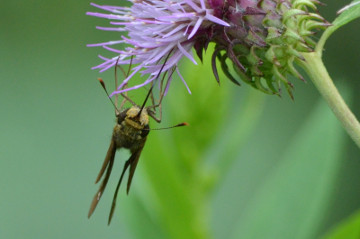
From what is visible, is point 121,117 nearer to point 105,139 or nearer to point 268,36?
point 268,36

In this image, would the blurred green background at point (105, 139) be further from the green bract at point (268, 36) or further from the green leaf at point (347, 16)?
the green leaf at point (347, 16)

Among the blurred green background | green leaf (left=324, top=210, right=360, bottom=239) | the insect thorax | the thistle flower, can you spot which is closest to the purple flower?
the thistle flower

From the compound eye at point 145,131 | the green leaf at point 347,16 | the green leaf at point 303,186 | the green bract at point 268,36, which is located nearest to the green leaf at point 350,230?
the green leaf at point 303,186

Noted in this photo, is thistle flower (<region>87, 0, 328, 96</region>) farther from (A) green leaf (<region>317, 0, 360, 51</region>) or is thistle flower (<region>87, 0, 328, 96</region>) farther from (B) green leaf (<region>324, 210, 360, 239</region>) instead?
(B) green leaf (<region>324, 210, 360, 239</region>)

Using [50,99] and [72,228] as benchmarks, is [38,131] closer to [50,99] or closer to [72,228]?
[50,99]

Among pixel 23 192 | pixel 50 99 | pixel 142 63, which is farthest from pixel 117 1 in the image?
pixel 142 63

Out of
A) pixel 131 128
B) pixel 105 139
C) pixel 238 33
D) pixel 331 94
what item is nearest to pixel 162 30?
pixel 238 33
